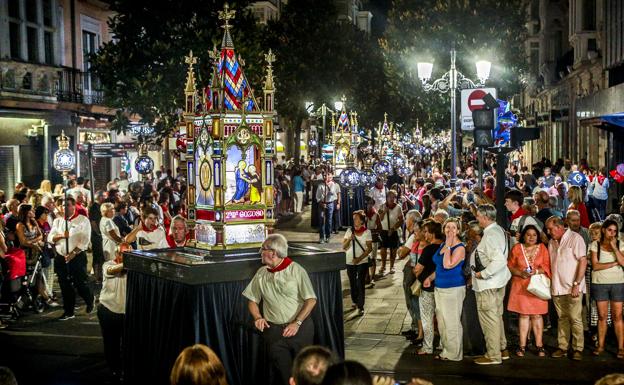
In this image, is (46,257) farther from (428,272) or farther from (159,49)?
(159,49)

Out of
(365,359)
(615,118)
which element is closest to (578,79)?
(615,118)

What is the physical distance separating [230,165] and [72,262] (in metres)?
4.42

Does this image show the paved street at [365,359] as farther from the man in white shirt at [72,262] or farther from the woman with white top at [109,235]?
the woman with white top at [109,235]

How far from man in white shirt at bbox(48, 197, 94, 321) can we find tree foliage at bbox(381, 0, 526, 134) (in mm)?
27457

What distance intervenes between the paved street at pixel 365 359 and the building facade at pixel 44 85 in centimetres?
1230

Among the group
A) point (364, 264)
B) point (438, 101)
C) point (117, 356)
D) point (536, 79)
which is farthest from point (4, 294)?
point (536, 79)

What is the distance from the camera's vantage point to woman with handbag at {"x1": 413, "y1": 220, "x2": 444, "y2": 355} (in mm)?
9961

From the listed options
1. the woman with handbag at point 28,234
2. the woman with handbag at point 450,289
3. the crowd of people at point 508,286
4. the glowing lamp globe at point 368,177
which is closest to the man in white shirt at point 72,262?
the woman with handbag at point 28,234

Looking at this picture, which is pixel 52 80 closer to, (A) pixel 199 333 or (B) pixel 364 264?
(B) pixel 364 264

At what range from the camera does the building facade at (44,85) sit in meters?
23.2

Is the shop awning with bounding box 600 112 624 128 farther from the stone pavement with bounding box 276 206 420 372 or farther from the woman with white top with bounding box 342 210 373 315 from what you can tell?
the woman with white top with bounding box 342 210 373 315

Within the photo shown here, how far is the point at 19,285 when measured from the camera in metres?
Answer: 12.5

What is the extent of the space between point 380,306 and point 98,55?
44.6 ft

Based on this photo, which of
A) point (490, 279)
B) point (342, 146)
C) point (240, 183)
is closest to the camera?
point (240, 183)
